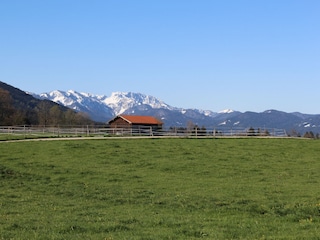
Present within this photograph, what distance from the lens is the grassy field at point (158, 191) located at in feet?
51.8

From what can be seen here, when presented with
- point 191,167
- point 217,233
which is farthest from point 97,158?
point 217,233

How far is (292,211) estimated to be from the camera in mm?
19562

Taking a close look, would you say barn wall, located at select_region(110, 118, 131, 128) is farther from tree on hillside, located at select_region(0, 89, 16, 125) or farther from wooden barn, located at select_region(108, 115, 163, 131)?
tree on hillside, located at select_region(0, 89, 16, 125)

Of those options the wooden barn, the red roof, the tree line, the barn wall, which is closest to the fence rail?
the barn wall

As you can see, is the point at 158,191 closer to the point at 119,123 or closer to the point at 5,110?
the point at 119,123

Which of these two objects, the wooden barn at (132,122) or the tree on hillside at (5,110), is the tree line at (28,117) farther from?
the wooden barn at (132,122)

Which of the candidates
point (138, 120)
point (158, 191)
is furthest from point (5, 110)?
point (158, 191)

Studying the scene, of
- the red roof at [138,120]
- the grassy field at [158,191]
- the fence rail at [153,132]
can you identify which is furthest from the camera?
the red roof at [138,120]

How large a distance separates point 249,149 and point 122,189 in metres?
27.3

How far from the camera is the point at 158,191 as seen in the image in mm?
27484

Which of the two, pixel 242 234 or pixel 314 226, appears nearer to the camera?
pixel 242 234

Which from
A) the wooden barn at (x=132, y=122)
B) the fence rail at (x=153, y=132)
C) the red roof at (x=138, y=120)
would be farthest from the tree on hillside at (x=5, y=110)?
the fence rail at (x=153, y=132)

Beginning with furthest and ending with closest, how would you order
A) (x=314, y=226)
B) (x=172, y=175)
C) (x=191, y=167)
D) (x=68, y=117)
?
1. (x=68, y=117)
2. (x=191, y=167)
3. (x=172, y=175)
4. (x=314, y=226)

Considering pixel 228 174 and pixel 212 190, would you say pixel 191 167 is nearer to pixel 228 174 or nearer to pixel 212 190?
pixel 228 174
